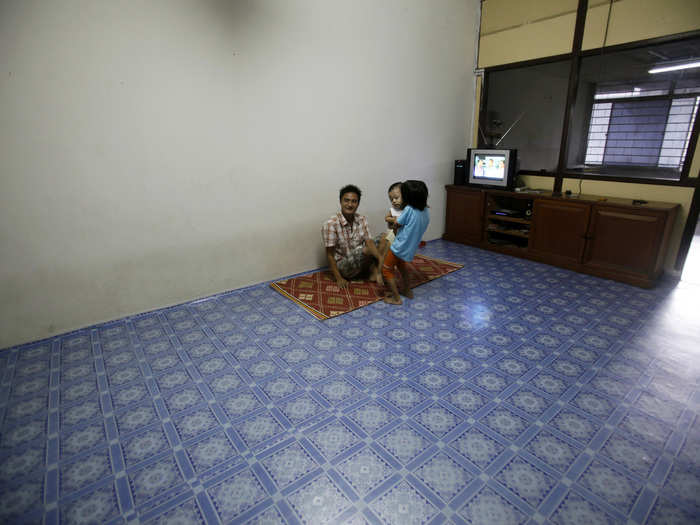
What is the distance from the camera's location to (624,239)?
3.42 m

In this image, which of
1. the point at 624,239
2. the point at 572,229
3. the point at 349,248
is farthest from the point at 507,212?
the point at 349,248

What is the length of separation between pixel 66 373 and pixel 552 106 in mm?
6022

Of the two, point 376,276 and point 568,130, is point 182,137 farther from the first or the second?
point 568,130

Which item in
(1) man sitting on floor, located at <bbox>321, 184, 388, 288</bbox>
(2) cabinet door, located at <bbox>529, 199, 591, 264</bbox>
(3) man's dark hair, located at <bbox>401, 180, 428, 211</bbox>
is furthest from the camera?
(2) cabinet door, located at <bbox>529, 199, 591, 264</bbox>

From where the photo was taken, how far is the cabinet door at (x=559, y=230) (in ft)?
12.0

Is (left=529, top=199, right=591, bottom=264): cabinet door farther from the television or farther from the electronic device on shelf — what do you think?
the television

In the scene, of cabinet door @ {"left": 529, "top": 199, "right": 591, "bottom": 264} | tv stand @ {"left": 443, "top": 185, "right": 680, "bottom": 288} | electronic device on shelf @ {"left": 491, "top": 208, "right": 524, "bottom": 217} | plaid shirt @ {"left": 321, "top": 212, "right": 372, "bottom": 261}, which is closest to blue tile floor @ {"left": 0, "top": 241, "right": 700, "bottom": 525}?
tv stand @ {"left": 443, "top": 185, "right": 680, "bottom": 288}

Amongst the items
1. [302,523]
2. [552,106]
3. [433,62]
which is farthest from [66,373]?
[552,106]

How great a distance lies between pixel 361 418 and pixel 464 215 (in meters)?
3.54

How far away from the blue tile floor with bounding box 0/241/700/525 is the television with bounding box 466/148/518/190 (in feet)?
6.33

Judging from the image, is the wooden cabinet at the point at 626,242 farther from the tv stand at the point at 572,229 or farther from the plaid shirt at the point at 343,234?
the plaid shirt at the point at 343,234

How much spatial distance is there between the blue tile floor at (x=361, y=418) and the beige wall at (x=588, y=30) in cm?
128

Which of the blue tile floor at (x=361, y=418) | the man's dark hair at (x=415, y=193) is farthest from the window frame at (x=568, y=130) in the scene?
the man's dark hair at (x=415, y=193)

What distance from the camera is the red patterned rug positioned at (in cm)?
303
